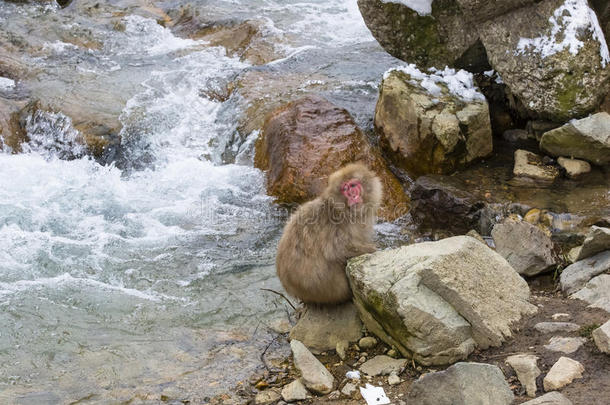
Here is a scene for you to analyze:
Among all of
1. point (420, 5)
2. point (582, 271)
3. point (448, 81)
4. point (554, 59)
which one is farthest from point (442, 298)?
point (420, 5)

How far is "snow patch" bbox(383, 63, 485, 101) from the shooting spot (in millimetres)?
6734

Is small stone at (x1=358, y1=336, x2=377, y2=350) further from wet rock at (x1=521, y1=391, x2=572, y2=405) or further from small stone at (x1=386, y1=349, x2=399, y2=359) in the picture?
wet rock at (x1=521, y1=391, x2=572, y2=405)

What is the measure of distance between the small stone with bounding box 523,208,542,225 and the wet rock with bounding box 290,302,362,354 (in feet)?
7.38

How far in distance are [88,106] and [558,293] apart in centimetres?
635

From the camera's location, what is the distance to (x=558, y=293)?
4.36 m

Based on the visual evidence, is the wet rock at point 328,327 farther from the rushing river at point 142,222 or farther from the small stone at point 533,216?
the small stone at point 533,216

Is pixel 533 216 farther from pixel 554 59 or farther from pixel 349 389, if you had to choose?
pixel 349 389

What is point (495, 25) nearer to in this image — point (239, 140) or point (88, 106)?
point (239, 140)

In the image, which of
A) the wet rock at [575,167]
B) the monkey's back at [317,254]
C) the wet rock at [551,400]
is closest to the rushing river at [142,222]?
Answer: the monkey's back at [317,254]

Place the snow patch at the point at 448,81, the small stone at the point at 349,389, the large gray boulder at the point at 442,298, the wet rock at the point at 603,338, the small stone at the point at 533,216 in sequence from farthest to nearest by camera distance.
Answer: the snow patch at the point at 448,81
the small stone at the point at 533,216
the small stone at the point at 349,389
the large gray boulder at the point at 442,298
the wet rock at the point at 603,338

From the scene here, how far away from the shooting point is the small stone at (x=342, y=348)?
13.1 ft

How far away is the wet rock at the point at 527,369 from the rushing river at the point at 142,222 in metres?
1.67

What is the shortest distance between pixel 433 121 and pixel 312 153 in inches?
49.2

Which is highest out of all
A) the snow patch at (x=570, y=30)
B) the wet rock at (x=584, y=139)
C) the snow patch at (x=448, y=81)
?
the snow patch at (x=570, y=30)
